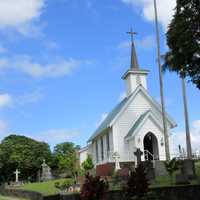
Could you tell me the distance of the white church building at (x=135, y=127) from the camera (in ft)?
140

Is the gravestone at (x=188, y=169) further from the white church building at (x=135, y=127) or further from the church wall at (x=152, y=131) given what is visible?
the church wall at (x=152, y=131)

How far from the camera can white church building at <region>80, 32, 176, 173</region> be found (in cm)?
4275

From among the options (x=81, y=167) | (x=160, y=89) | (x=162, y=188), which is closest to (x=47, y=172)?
(x=81, y=167)

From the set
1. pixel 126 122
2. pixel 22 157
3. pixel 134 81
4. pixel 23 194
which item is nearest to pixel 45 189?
pixel 23 194

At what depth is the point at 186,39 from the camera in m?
19.6

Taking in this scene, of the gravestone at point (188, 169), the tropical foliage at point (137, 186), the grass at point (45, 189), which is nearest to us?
the tropical foliage at point (137, 186)

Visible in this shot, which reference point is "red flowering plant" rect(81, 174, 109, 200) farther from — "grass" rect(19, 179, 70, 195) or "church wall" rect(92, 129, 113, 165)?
"church wall" rect(92, 129, 113, 165)

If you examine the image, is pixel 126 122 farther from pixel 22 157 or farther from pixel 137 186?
pixel 22 157

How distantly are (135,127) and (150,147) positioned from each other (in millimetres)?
4572

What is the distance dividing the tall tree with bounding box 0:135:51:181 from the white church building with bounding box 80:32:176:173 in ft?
105

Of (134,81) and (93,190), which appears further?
(134,81)

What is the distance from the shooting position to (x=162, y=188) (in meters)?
19.7

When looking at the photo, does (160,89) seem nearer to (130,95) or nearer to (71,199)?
(130,95)

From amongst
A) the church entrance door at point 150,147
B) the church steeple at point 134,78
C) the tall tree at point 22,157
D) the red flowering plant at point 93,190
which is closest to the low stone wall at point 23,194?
the red flowering plant at point 93,190
